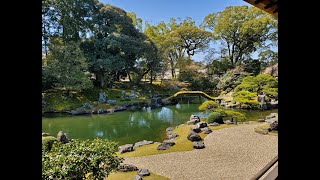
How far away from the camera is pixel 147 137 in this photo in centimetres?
789

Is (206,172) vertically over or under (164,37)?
under

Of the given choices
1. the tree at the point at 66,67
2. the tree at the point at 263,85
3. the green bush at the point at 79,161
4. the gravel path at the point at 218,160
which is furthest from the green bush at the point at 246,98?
the green bush at the point at 79,161

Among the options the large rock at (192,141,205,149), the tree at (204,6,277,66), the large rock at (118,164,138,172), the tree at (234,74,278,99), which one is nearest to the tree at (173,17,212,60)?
the tree at (204,6,277,66)

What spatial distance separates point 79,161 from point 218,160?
316 cm

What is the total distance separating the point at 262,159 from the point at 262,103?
294 inches

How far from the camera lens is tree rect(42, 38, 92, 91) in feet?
42.2

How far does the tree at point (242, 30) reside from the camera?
18312 mm

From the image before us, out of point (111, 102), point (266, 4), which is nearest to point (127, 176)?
point (266, 4)

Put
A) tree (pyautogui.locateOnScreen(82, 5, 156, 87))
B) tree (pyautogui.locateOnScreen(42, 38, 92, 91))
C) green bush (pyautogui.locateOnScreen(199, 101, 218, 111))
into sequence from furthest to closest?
tree (pyautogui.locateOnScreen(82, 5, 156, 87)), tree (pyautogui.locateOnScreen(42, 38, 92, 91)), green bush (pyautogui.locateOnScreen(199, 101, 218, 111))

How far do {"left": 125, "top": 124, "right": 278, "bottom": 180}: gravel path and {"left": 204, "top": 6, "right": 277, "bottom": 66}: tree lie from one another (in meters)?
13.6

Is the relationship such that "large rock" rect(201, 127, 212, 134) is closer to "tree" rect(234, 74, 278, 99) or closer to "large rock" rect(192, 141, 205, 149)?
"large rock" rect(192, 141, 205, 149)
